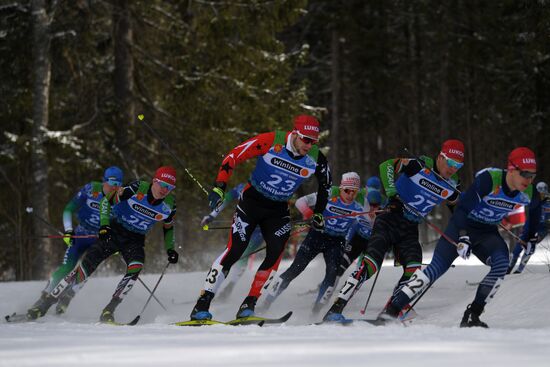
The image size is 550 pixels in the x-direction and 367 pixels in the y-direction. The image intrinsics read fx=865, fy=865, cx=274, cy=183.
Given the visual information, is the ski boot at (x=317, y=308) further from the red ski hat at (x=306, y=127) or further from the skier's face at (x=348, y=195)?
the red ski hat at (x=306, y=127)

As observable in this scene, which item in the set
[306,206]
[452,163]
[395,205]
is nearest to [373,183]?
[306,206]

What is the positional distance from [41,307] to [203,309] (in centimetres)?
352

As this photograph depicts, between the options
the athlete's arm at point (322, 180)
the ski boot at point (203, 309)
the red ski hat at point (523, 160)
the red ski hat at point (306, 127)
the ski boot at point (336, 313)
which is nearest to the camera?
the red ski hat at point (523, 160)

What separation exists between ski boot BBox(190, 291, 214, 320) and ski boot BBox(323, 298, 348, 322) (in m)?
1.34

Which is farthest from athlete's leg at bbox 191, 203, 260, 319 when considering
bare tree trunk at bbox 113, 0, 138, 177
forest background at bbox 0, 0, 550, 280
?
bare tree trunk at bbox 113, 0, 138, 177

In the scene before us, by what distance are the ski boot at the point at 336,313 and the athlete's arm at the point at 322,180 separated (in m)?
1.04

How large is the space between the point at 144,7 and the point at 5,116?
4.10 metres

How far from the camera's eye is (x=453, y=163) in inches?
363

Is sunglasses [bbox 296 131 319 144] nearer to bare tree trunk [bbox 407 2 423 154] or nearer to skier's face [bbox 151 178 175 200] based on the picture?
skier's face [bbox 151 178 175 200]

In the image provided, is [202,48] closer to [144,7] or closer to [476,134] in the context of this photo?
[144,7]

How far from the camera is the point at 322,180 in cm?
894

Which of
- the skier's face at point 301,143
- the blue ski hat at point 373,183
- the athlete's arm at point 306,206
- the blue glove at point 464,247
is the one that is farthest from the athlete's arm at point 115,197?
the blue glove at point 464,247

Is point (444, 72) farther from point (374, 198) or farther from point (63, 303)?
point (63, 303)

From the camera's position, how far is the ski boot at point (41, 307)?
10.9 m
